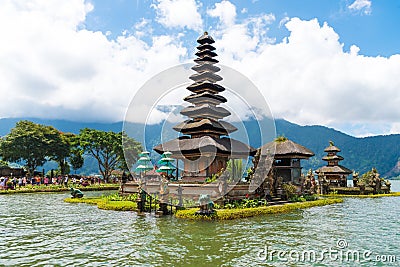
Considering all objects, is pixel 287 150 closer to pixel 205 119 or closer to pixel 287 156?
pixel 287 156

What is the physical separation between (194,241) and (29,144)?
50.7 meters

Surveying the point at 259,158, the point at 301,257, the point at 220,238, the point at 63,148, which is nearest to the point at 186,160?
the point at 259,158

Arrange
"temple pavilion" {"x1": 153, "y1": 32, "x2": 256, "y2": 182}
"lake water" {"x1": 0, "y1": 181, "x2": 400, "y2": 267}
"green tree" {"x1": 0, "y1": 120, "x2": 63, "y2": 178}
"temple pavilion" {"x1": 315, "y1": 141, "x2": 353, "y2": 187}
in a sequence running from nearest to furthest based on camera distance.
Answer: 1. "lake water" {"x1": 0, "y1": 181, "x2": 400, "y2": 267}
2. "temple pavilion" {"x1": 153, "y1": 32, "x2": 256, "y2": 182}
3. "temple pavilion" {"x1": 315, "y1": 141, "x2": 353, "y2": 187}
4. "green tree" {"x1": 0, "y1": 120, "x2": 63, "y2": 178}

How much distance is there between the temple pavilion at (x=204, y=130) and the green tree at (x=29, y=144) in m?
27.4

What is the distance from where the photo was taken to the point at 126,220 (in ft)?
66.6

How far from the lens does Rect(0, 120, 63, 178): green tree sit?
182ft

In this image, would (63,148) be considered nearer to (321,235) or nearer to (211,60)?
(211,60)

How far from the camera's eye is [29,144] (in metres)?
56.4

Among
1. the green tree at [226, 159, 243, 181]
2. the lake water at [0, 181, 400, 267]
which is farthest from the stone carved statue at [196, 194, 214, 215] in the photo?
the green tree at [226, 159, 243, 181]

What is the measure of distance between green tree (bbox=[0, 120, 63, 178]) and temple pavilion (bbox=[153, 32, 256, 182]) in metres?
27.4

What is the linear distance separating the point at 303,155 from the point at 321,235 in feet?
86.5

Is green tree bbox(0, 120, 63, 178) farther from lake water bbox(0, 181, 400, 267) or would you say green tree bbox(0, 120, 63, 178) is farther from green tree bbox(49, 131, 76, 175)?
lake water bbox(0, 181, 400, 267)

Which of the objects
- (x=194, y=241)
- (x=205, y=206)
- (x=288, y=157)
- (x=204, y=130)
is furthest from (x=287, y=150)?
(x=194, y=241)

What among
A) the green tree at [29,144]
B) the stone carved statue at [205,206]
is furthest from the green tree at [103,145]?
the stone carved statue at [205,206]
